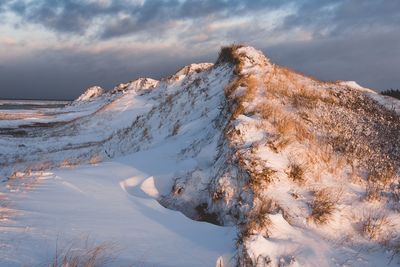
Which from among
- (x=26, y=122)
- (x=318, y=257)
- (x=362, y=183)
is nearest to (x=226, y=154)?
(x=362, y=183)

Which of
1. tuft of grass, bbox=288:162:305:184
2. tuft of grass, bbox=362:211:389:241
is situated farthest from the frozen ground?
tuft of grass, bbox=362:211:389:241

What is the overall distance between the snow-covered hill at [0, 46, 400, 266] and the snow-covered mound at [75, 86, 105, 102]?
86622 millimetres

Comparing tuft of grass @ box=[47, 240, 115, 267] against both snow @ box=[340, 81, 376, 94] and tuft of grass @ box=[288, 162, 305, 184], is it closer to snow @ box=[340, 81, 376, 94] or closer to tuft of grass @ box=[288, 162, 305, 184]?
tuft of grass @ box=[288, 162, 305, 184]

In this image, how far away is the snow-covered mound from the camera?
317 ft

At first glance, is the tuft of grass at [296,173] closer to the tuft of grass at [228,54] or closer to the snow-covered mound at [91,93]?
the tuft of grass at [228,54]

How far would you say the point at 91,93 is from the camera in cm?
9775

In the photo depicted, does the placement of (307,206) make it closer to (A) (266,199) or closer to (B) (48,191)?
(A) (266,199)

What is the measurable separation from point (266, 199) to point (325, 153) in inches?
93.6

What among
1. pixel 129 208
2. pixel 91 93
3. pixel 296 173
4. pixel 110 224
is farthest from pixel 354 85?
pixel 91 93

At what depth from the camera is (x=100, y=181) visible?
8.95m

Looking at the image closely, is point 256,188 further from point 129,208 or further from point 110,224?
point 110,224

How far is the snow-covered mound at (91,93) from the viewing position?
317 ft

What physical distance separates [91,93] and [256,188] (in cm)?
9502

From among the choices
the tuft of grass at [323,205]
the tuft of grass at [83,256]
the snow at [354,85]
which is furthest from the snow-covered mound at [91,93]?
the tuft of grass at [83,256]
